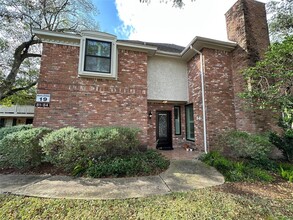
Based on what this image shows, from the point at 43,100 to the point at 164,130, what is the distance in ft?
20.4

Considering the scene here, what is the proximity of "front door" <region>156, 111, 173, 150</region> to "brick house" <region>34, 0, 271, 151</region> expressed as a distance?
0.67m

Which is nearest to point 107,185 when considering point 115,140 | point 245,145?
point 115,140

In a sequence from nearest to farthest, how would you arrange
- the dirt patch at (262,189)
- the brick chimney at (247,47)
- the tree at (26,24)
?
the dirt patch at (262,189)
the brick chimney at (247,47)
the tree at (26,24)

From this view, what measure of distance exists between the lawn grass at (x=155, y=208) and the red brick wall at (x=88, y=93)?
11.5 feet

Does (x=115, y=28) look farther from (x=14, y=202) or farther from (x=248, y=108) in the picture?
(x=14, y=202)

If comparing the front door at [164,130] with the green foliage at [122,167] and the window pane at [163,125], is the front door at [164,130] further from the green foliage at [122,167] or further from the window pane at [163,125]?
the green foliage at [122,167]

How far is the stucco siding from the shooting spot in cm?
768

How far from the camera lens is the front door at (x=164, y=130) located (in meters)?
8.27

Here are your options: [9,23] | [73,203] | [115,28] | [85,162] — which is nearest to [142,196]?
[73,203]

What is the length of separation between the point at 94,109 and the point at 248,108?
6.78 metres

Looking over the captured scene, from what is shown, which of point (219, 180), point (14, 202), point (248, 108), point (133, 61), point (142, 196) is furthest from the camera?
point (133, 61)

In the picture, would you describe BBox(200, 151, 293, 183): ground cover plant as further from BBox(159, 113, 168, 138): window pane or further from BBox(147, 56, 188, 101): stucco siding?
BBox(147, 56, 188, 101): stucco siding

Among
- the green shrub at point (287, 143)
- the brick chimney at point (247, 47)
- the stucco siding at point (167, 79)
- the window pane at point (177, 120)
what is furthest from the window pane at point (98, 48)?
the green shrub at point (287, 143)

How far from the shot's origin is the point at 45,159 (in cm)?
442
